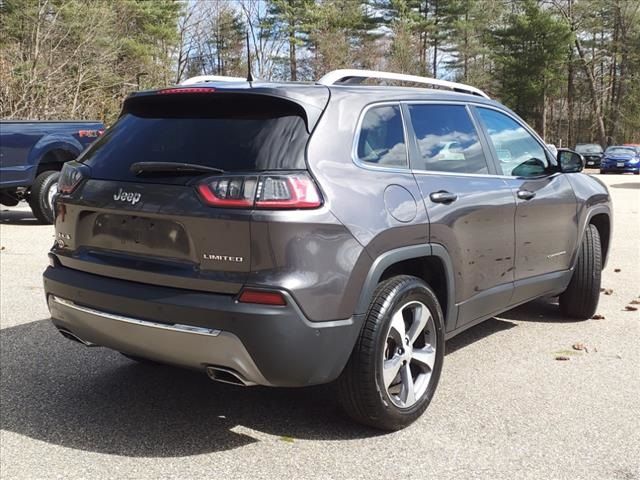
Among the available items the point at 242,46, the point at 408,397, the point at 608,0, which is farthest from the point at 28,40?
the point at 608,0

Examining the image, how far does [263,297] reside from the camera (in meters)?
2.92

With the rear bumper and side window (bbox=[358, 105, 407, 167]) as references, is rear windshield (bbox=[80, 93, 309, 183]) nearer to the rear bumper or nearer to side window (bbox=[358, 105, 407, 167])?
side window (bbox=[358, 105, 407, 167])

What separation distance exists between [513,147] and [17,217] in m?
10.6

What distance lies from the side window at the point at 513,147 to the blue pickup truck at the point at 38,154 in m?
8.26

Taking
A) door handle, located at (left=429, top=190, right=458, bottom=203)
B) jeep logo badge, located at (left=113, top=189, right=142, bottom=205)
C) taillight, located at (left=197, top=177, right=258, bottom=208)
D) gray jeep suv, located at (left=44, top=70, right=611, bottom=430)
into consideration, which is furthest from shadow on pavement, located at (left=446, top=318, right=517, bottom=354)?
jeep logo badge, located at (left=113, top=189, right=142, bottom=205)

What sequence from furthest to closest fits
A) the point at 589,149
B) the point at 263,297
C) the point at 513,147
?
the point at 589,149 → the point at 513,147 → the point at 263,297

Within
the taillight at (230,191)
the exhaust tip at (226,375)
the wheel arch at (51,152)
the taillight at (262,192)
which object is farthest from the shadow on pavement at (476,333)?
the wheel arch at (51,152)

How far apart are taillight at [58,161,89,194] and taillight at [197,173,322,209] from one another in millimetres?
884

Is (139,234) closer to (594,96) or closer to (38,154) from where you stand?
(38,154)

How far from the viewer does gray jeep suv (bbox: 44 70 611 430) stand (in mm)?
2959

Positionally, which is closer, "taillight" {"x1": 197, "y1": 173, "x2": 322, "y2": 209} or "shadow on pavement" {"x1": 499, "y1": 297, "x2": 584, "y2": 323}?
"taillight" {"x1": 197, "y1": 173, "x2": 322, "y2": 209}

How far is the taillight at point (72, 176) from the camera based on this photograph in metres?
3.55

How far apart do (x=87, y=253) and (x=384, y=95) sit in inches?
69.1

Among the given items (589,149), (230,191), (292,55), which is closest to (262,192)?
(230,191)
